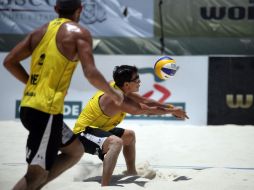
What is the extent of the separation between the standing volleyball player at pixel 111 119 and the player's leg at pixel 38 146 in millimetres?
1367

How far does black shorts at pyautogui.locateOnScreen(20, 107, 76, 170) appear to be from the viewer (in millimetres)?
3301

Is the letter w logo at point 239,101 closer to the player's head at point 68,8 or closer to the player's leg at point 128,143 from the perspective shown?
the player's leg at point 128,143

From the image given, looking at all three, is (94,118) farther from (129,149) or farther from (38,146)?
(38,146)

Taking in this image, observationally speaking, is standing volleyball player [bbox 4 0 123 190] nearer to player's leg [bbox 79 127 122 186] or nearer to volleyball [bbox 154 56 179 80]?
player's leg [bbox 79 127 122 186]

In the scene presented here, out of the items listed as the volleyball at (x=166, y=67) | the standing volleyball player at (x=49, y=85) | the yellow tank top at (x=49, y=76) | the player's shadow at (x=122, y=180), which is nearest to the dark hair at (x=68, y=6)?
the standing volleyball player at (x=49, y=85)

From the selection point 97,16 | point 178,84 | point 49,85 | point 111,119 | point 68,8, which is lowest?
point 178,84

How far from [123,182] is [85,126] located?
601 mm

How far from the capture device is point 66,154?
3.67 meters

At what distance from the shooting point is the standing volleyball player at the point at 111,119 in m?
4.71

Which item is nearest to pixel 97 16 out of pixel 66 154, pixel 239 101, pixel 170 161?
pixel 239 101

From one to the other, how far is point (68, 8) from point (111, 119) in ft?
6.02

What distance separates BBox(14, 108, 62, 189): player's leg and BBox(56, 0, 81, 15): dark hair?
64cm

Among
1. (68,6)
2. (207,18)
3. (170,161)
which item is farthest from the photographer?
(207,18)

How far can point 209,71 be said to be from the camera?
344 inches
